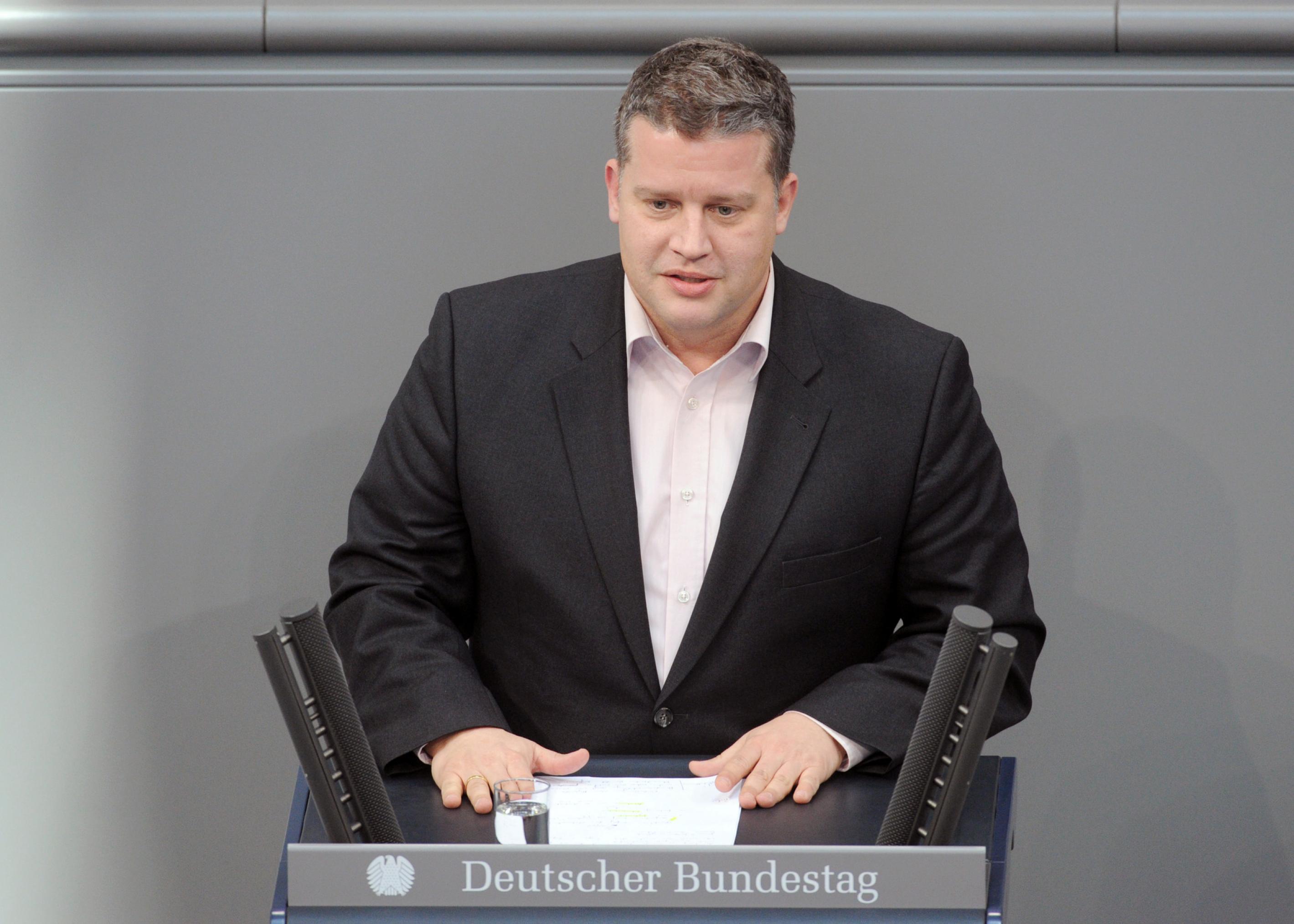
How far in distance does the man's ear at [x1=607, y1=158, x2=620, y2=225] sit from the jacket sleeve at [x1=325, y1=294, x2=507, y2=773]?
0.99ft

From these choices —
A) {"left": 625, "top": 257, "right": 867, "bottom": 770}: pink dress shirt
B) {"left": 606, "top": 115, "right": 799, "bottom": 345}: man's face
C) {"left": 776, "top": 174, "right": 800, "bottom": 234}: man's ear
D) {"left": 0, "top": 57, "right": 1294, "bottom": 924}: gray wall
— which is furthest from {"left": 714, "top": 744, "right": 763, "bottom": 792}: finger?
{"left": 0, "top": 57, "right": 1294, "bottom": 924}: gray wall

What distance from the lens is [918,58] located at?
286 centimetres

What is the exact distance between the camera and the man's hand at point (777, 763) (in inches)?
66.8

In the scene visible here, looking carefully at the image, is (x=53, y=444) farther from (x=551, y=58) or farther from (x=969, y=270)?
(x=969, y=270)

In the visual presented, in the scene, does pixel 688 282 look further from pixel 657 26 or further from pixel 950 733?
pixel 657 26

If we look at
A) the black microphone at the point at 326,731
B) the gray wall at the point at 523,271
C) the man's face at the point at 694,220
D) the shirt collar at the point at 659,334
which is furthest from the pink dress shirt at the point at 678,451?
the gray wall at the point at 523,271

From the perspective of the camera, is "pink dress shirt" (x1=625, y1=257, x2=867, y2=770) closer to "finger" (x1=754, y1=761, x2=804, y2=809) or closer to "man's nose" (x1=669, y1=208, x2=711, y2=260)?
"man's nose" (x1=669, y1=208, x2=711, y2=260)

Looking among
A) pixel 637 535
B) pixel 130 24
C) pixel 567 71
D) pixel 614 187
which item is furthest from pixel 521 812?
pixel 130 24

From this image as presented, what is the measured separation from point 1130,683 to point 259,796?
5.50 feet

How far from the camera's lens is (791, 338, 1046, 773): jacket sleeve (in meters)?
1.99

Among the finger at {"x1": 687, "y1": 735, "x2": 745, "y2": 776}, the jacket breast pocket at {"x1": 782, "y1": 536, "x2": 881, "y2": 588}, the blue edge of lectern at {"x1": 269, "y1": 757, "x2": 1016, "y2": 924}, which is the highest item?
the jacket breast pocket at {"x1": 782, "y1": 536, "x2": 881, "y2": 588}

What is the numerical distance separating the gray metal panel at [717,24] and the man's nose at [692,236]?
0.96 m

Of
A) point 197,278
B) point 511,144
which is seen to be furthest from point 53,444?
point 511,144

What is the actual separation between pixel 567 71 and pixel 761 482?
112 cm
